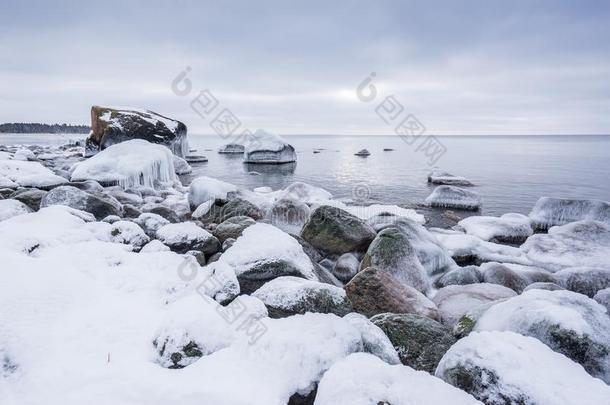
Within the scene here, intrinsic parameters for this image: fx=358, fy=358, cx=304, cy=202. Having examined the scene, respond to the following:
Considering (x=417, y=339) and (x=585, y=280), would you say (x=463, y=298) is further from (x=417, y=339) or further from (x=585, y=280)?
(x=585, y=280)

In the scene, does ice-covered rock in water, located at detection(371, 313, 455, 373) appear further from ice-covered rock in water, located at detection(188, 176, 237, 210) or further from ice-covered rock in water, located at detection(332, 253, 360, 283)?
ice-covered rock in water, located at detection(188, 176, 237, 210)

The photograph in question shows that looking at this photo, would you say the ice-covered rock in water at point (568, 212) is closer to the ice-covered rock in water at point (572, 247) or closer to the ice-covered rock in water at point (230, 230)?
the ice-covered rock in water at point (572, 247)

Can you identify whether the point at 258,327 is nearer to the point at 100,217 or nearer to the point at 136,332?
the point at 136,332

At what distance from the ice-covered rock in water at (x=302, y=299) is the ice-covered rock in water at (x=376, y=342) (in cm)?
80

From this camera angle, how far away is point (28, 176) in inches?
606

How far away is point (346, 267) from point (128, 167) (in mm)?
15744

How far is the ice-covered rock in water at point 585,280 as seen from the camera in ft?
26.2

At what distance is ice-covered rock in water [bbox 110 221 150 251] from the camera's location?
7418mm

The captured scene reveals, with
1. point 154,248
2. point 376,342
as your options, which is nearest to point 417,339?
point 376,342

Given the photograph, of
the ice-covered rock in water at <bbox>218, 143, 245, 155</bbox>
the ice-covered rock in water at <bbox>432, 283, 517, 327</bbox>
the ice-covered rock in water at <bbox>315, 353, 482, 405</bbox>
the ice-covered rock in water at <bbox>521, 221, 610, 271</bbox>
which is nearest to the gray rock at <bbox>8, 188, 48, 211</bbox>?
the ice-covered rock in water at <bbox>315, 353, 482, 405</bbox>

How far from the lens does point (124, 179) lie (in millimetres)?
19062

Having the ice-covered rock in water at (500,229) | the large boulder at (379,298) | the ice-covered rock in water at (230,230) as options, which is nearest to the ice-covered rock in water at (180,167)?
the ice-covered rock in water at (500,229)

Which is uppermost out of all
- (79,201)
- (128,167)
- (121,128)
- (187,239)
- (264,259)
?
(121,128)

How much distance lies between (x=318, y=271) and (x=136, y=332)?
374 centimetres
